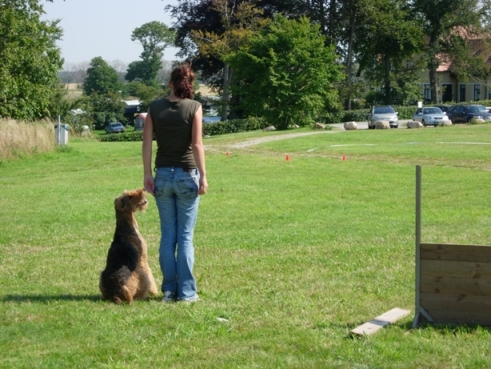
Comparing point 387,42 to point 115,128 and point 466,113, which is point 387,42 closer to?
point 466,113

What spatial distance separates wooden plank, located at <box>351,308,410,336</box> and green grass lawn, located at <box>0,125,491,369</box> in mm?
74

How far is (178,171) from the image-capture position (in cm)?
691

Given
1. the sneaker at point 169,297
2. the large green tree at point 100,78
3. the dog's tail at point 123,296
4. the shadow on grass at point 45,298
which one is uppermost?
the large green tree at point 100,78

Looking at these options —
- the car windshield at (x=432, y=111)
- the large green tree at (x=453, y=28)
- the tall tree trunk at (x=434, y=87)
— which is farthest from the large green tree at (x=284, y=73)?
the tall tree trunk at (x=434, y=87)

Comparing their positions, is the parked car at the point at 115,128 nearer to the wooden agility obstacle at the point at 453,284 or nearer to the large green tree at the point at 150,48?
the large green tree at the point at 150,48

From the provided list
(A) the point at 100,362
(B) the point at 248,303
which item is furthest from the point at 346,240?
(A) the point at 100,362

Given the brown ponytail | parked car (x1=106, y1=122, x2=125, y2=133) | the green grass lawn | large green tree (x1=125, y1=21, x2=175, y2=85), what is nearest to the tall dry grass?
the green grass lawn

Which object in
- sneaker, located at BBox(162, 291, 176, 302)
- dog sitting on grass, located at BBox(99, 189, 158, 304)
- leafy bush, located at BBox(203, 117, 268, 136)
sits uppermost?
leafy bush, located at BBox(203, 117, 268, 136)

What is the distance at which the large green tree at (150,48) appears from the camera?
138250 mm

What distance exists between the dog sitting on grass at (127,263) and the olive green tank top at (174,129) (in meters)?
0.55

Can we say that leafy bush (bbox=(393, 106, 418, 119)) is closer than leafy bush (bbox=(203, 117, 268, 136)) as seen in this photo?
No

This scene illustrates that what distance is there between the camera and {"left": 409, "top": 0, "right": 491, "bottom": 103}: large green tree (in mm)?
73812

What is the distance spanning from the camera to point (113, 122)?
87.1 meters

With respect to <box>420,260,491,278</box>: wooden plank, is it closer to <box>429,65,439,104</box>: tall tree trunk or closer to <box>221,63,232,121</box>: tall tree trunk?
<box>221,63,232,121</box>: tall tree trunk
